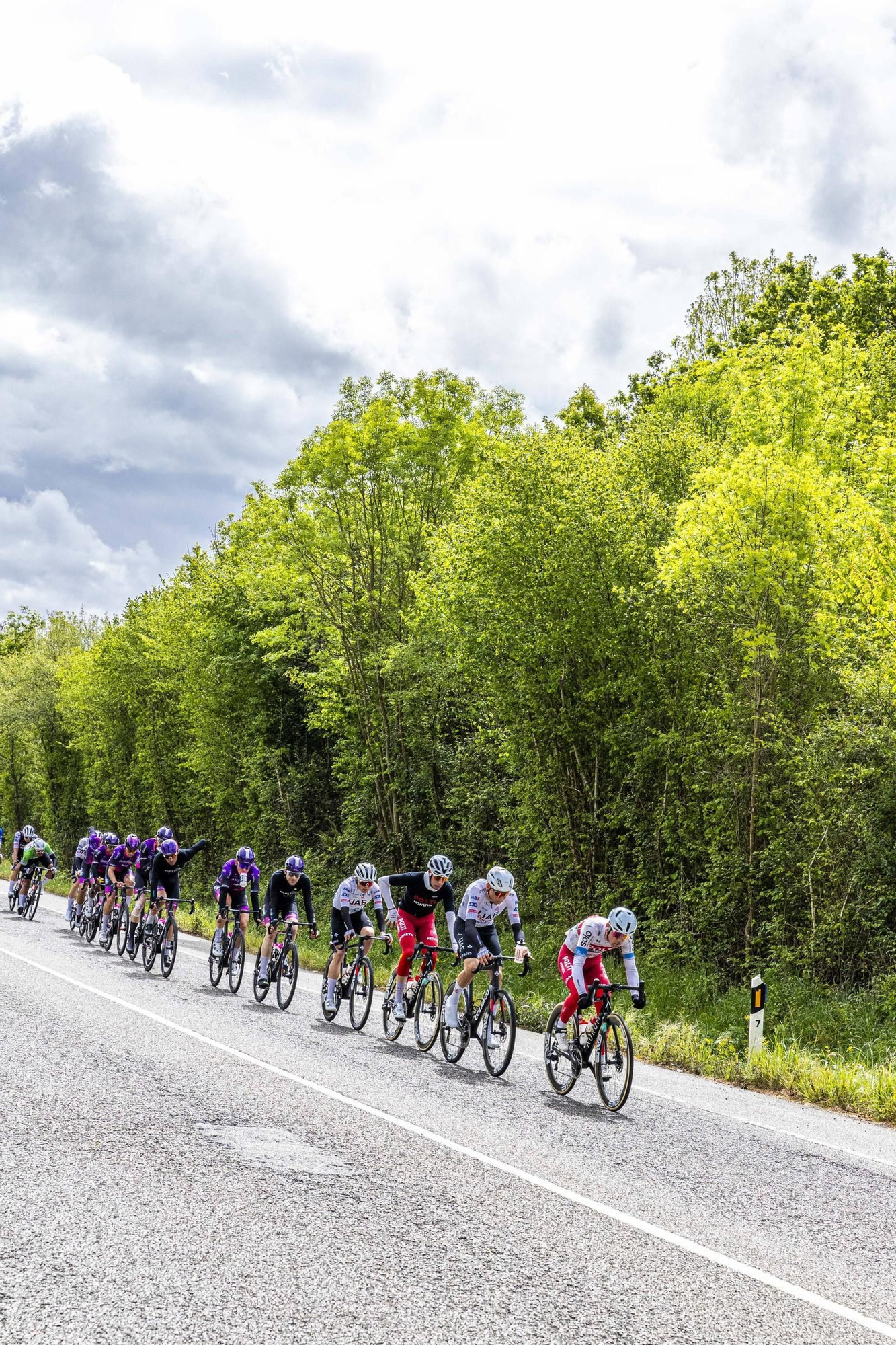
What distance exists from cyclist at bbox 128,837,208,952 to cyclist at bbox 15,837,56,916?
9.79m

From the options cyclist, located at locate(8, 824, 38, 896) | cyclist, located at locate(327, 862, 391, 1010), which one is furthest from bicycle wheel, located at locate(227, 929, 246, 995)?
cyclist, located at locate(8, 824, 38, 896)

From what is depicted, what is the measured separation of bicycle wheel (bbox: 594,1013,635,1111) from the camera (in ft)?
30.0

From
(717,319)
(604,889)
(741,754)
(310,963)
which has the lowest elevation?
(310,963)

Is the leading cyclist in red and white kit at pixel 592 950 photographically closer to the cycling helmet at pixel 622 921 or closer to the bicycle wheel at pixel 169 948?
the cycling helmet at pixel 622 921

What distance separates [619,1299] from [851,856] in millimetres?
10513

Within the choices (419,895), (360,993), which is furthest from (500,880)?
(360,993)

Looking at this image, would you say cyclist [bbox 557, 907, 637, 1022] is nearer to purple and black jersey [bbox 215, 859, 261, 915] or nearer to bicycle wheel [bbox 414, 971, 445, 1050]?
bicycle wheel [bbox 414, 971, 445, 1050]

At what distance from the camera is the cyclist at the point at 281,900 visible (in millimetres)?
14391

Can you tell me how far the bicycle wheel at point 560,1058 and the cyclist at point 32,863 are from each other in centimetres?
1948

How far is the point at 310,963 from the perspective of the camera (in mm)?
19969

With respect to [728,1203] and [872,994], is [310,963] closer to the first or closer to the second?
[872,994]

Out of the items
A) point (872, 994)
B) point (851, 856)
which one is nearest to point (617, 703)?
point (851, 856)

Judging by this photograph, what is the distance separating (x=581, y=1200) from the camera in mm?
6398

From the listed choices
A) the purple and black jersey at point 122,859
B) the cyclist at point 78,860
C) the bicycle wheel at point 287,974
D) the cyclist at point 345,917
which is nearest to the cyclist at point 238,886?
the bicycle wheel at point 287,974
